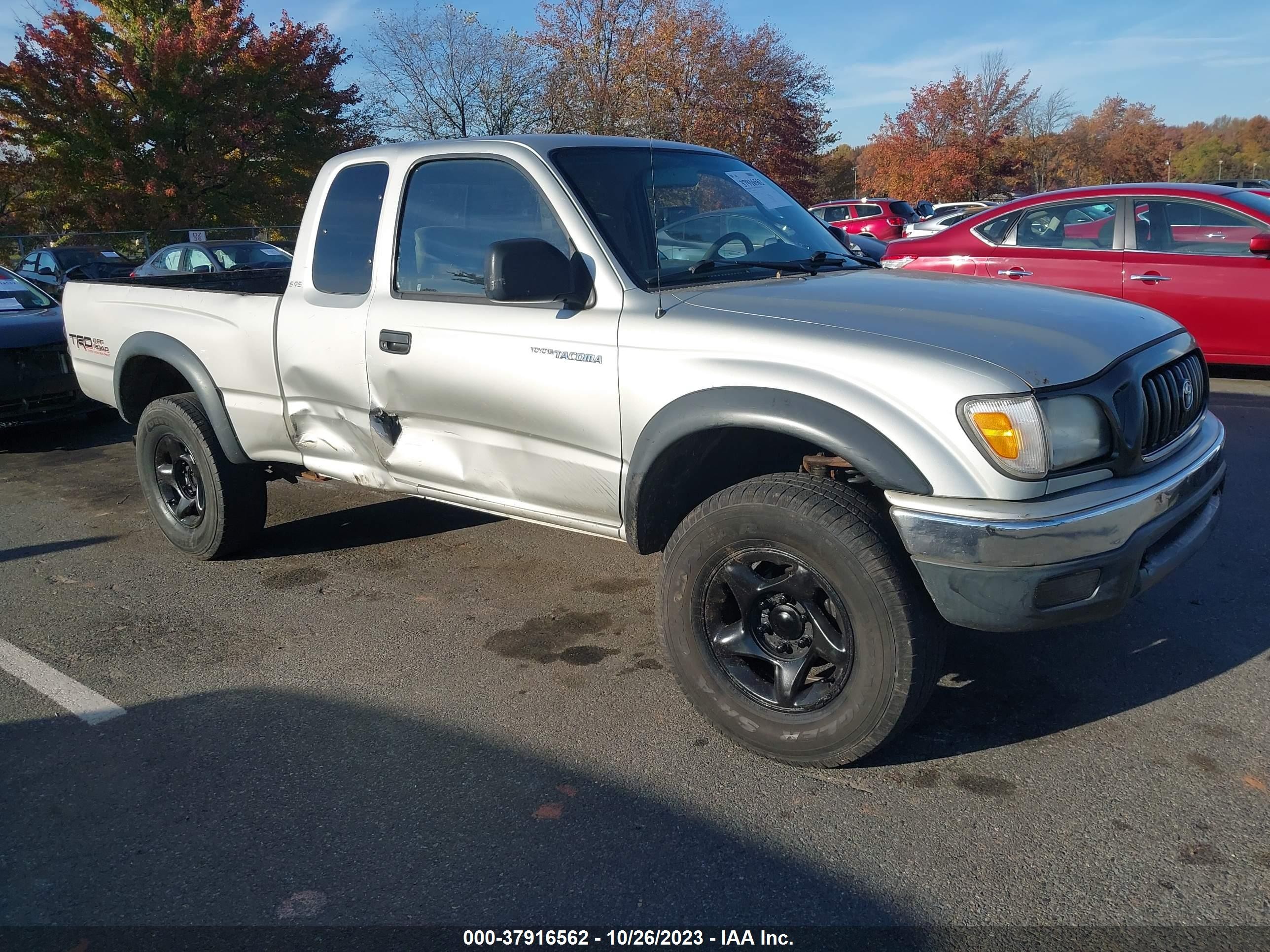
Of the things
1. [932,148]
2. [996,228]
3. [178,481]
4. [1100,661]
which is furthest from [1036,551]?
[932,148]

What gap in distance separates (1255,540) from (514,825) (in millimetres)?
3785

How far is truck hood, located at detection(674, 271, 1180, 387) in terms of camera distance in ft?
9.05

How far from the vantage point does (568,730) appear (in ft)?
10.9

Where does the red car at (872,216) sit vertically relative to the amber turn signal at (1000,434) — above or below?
above

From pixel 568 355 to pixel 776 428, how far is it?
0.86 m

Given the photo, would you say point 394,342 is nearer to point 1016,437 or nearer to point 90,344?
point 1016,437

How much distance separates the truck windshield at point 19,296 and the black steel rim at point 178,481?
4.46m

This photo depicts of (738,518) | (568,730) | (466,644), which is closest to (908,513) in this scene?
(738,518)

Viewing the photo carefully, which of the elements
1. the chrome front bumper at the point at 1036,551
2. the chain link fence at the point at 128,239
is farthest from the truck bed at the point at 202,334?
the chain link fence at the point at 128,239

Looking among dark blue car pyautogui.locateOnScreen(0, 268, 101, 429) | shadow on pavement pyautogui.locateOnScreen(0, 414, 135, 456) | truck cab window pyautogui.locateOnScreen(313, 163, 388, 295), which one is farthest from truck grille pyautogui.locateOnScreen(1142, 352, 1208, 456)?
shadow on pavement pyautogui.locateOnScreen(0, 414, 135, 456)

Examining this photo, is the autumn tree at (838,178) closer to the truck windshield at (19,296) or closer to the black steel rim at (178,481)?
the truck windshield at (19,296)

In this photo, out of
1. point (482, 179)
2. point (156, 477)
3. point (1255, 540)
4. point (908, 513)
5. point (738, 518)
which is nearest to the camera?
point (908, 513)

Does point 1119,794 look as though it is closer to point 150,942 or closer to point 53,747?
point 150,942

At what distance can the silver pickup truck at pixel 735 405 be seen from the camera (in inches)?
105
